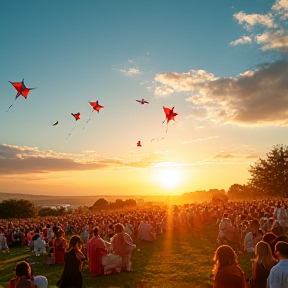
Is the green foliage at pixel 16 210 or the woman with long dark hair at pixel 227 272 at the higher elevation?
the woman with long dark hair at pixel 227 272

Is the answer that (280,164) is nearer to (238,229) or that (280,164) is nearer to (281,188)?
(281,188)

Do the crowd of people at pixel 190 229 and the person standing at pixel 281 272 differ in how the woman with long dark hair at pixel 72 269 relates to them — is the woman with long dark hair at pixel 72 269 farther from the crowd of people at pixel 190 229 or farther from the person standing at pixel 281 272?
the person standing at pixel 281 272

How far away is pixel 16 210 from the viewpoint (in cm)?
6406

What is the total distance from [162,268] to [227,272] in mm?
9061

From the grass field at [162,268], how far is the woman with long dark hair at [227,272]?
5.76 metres

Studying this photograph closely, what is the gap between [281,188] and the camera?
167 feet

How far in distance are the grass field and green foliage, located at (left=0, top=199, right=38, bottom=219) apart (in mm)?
44269

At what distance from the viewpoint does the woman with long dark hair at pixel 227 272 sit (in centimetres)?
548

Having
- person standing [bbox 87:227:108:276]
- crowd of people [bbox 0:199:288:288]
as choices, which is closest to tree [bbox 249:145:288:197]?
crowd of people [bbox 0:199:288:288]

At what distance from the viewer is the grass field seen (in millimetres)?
11516

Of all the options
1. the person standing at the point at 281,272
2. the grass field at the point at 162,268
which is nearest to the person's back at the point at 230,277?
the person standing at the point at 281,272

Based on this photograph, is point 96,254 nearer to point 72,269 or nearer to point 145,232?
point 72,269

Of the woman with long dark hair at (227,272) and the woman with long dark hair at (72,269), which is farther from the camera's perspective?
the woman with long dark hair at (72,269)

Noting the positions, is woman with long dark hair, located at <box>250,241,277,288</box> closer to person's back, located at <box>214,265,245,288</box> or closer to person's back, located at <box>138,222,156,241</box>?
person's back, located at <box>214,265,245,288</box>
